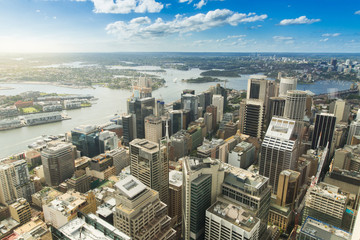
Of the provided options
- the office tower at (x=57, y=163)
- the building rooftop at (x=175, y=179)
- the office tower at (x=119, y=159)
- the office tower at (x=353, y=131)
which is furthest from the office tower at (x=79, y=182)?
the office tower at (x=353, y=131)

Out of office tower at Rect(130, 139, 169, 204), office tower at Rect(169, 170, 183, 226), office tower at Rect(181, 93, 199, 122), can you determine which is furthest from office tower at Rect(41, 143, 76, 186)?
office tower at Rect(181, 93, 199, 122)

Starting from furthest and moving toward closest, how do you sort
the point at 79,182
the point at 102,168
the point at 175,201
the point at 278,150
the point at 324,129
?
the point at 324,129, the point at 102,168, the point at 79,182, the point at 278,150, the point at 175,201

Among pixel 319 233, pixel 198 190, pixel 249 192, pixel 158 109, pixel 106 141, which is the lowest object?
pixel 106 141

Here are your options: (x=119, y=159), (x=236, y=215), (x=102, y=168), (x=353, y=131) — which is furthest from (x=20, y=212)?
(x=353, y=131)

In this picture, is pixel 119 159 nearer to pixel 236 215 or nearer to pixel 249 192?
pixel 249 192

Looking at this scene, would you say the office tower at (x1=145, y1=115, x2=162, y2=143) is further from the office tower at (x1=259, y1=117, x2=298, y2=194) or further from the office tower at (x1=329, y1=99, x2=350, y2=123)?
the office tower at (x1=329, y1=99, x2=350, y2=123)
